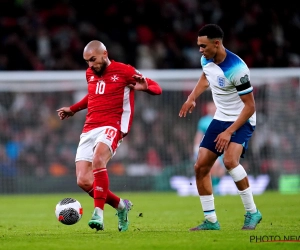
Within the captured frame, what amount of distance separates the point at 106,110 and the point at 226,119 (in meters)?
1.48

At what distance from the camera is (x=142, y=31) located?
22875 mm

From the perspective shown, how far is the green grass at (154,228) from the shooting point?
7055 mm

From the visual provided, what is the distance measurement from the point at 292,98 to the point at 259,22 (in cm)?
521

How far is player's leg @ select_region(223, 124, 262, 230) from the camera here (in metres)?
8.46

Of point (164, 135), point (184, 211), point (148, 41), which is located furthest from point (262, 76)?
point (184, 211)

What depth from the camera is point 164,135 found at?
19250 millimetres

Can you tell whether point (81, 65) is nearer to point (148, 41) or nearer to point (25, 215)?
point (148, 41)

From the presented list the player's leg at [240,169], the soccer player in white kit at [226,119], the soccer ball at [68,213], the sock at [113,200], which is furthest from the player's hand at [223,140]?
the soccer ball at [68,213]

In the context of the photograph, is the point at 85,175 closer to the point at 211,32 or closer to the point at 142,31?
the point at 211,32

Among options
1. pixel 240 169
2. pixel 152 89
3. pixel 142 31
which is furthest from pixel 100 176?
pixel 142 31

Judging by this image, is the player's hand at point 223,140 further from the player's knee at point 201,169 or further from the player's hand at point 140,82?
the player's hand at point 140,82

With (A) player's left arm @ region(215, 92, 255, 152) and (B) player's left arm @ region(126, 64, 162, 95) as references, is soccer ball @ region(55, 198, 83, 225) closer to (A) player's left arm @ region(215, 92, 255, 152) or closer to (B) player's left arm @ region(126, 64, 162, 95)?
(B) player's left arm @ region(126, 64, 162, 95)

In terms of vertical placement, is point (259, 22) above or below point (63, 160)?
above

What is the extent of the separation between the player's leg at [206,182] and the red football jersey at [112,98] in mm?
1041
